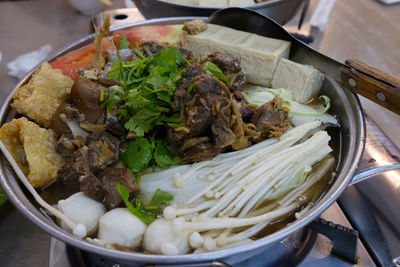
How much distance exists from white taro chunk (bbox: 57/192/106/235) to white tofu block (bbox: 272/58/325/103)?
157 centimetres

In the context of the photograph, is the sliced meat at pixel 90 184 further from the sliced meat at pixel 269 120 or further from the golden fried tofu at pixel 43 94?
the sliced meat at pixel 269 120

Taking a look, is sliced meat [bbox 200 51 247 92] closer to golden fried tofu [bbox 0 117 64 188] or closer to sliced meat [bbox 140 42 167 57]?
sliced meat [bbox 140 42 167 57]

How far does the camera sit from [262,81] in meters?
2.46

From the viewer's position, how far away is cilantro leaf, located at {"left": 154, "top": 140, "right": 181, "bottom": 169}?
1.89 m

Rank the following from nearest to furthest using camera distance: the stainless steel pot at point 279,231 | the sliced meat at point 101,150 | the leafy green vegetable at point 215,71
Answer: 1. the stainless steel pot at point 279,231
2. the sliced meat at point 101,150
3. the leafy green vegetable at point 215,71

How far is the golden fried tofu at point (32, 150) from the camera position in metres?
1.83

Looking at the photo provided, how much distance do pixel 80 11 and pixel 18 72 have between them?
145 centimetres

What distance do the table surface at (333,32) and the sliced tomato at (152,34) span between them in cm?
174

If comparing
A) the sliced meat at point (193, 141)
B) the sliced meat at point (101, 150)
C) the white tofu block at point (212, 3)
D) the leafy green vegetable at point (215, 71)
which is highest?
the white tofu block at point (212, 3)

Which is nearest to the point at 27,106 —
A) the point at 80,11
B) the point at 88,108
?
the point at 88,108

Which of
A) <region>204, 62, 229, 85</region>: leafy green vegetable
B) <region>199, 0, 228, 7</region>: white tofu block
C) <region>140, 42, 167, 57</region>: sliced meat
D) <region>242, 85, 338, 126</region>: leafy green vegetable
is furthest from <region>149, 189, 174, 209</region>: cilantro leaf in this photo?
<region>199, 0, 228, 7</region>: white tofu block

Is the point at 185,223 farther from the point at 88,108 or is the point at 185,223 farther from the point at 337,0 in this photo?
the point at 337,0

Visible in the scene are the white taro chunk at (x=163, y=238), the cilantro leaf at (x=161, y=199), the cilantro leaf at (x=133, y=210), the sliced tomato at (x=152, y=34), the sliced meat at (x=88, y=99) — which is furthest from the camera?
the sliced tomato at (x=152, y=34)

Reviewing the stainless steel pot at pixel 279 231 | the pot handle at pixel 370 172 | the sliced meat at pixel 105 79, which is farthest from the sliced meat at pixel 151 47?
the pot handle at pixel 370 172
